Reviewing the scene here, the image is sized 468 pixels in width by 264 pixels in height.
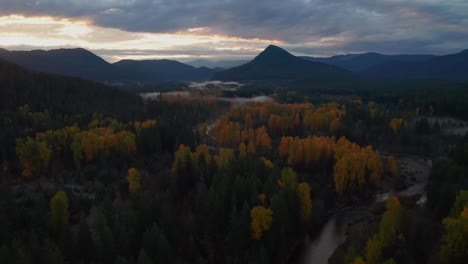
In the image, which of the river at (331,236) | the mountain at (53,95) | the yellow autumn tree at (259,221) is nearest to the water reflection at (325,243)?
the river at (331,236)

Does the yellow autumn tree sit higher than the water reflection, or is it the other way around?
the yellow autumn tree

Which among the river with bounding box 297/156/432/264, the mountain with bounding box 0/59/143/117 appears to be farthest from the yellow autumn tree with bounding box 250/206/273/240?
the mountain with bounding box 0/59/143/117

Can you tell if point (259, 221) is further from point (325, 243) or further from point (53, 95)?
point (53, 95)

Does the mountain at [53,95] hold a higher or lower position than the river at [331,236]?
higher

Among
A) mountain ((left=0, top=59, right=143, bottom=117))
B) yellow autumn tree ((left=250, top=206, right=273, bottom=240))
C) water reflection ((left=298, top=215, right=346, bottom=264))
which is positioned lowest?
water reflection ((left=298, top=215, right=346, bottom=264))

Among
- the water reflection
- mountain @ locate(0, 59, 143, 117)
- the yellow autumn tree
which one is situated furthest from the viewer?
mountain @ locate(0, 59, 143, 117)

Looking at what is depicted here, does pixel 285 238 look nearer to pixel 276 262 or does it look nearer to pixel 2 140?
pixel 276 262

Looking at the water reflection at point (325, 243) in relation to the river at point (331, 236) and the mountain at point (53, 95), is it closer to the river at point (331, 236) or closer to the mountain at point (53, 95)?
the river at point (331, 236)

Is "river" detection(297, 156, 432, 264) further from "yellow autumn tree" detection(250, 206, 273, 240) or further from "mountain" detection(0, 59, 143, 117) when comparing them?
"mountain" detection(0, 59, 143, 117)
